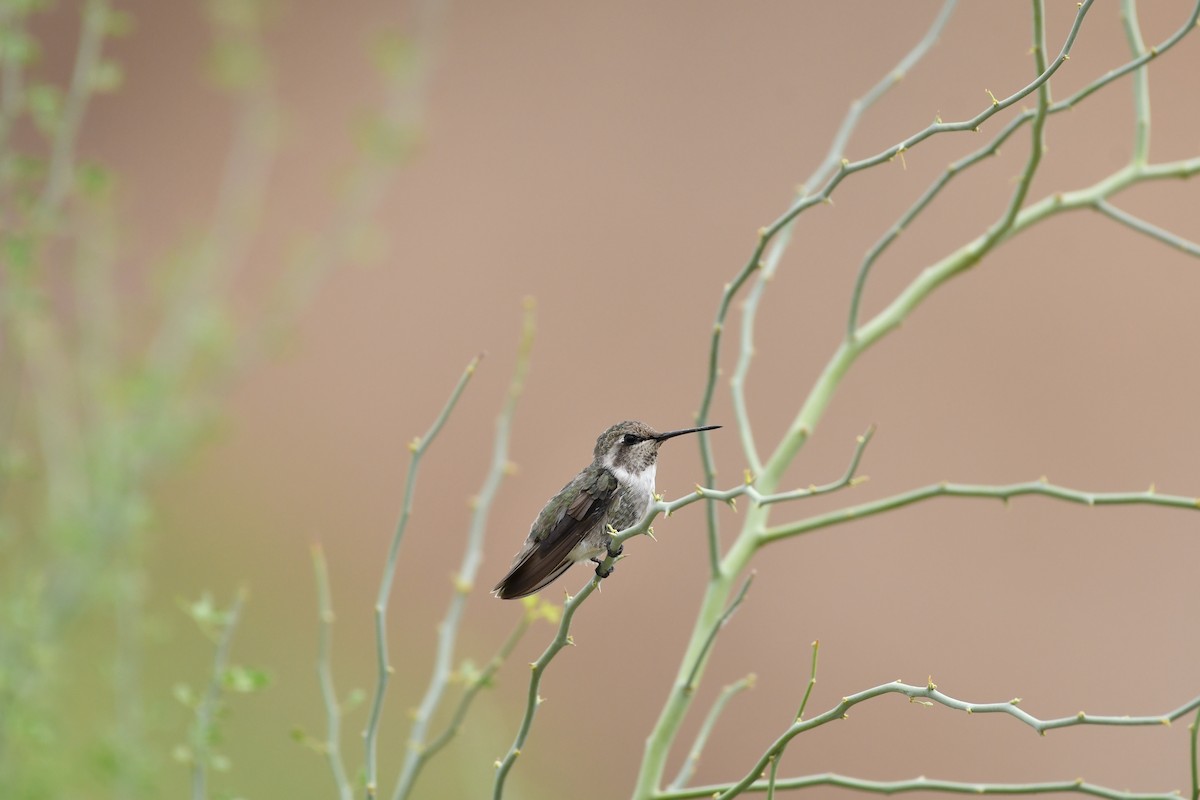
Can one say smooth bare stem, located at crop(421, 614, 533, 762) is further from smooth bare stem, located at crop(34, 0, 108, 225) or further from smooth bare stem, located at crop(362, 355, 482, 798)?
smooth bare stem, located at crop(34, 0, 108, 225)

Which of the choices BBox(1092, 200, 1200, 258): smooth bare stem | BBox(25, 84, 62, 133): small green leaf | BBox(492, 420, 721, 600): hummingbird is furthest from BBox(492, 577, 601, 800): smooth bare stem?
BBox(25, 84, 62, 133): small green leaf

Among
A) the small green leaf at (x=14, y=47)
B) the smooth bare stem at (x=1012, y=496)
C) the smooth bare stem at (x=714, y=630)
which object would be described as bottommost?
the smooth bare stem at (x=714, y=630)

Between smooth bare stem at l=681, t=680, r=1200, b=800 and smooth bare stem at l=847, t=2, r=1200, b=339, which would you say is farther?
smooth bare stem at l=847, t=2, r=1200, b=339

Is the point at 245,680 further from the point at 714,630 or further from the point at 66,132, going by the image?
the point at 66,132

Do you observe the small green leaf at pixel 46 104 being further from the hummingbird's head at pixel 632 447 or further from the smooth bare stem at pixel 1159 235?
the smooth bare stem at pixel 1159 235

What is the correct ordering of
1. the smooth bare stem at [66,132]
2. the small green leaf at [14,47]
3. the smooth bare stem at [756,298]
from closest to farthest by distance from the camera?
1. the smooth bare stem at [756,298]
2. the small green leaf at [14,47]
3. the smooth bare stem at [66,132]

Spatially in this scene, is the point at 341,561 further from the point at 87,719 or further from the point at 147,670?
the point at 87,719

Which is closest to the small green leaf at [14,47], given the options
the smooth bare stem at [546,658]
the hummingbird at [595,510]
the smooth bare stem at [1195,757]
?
the hummingbird at [595,510]
